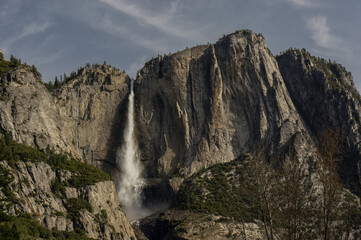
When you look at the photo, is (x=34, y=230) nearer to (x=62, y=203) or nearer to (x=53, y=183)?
(x=62, y=203)

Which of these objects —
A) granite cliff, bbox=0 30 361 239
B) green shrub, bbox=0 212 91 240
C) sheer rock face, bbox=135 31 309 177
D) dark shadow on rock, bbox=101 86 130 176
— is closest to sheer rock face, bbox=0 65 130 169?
dark shadow on rock, bbox=101 86 130 176

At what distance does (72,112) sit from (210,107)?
39.8m

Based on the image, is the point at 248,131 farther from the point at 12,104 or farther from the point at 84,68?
the point at 12,104

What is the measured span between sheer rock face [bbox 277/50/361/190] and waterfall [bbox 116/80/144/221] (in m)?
51.4

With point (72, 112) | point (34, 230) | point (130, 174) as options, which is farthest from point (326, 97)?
point (34, 230)

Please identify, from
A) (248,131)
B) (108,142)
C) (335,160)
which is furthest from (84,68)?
(335,160)

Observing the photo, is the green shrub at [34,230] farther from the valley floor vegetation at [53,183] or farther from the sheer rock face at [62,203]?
the sheer rock face at [62,203]

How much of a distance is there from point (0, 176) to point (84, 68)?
6941 centimetres

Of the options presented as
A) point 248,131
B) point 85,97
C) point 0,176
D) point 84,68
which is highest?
point 84,68

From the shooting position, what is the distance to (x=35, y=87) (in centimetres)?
10731

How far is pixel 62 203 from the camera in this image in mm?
85562

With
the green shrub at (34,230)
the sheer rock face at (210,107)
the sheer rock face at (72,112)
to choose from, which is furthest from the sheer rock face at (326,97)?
the green shrub at (34,230)

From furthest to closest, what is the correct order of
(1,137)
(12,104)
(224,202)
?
(224,202)
(12,104)
(1,137)

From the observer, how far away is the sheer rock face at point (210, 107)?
12519cm
